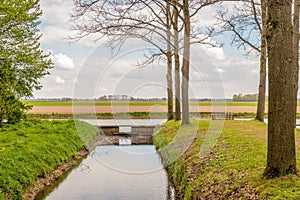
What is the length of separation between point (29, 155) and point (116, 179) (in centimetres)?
288

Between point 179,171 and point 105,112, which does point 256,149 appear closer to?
point 179,171

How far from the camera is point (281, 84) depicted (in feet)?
20.9

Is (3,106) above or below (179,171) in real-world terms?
above

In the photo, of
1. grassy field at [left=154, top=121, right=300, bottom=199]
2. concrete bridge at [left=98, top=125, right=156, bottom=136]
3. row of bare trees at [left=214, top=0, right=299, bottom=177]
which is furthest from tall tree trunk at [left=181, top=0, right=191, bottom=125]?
row of bare trees at [left=214, top=0, right=299, bottom=177]

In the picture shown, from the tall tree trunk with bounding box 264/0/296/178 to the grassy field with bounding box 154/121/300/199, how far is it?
1.35ft

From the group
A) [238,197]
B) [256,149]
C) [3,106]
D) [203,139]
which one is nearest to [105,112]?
[3,106]

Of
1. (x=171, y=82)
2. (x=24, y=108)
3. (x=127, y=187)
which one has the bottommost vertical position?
(x=127, y=187)

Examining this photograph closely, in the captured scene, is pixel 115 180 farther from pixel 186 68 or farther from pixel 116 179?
pixel 186 68

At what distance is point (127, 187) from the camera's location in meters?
10.6

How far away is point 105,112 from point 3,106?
75.9 feet

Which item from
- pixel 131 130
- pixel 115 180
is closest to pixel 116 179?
pixel 115 180

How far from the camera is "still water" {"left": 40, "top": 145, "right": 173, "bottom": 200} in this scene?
9751mm

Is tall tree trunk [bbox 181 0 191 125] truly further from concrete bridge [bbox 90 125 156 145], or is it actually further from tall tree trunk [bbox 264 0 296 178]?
tall tree trunk [bbox 264 0 296 178]

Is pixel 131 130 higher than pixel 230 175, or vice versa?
pixel 230 175
